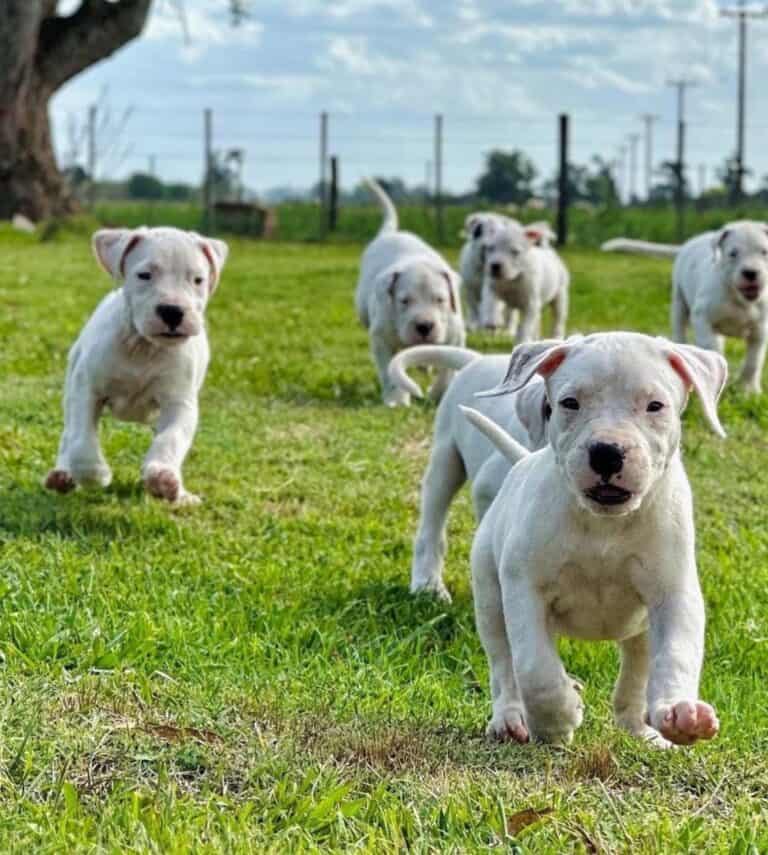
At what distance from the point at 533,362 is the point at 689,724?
39.1 inches

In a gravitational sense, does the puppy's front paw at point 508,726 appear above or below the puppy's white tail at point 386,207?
below

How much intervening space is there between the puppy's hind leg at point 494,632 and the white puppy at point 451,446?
3.26ft

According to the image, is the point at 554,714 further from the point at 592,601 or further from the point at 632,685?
the point at 632,685

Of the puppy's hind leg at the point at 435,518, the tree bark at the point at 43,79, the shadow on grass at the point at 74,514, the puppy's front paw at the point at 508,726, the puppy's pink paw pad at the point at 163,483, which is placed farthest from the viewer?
the tree bark at the point at 43,79

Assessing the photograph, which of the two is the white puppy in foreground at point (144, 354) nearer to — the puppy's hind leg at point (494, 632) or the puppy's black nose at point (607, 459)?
the puppy's hind leg at point (494, 632)

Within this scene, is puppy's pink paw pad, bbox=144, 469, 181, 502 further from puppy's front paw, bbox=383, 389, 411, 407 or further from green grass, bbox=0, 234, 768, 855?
puppy's front paw, bbox=383, 389, 411, 407

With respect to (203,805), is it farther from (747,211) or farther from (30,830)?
(747,211)

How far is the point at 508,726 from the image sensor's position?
4352 mm

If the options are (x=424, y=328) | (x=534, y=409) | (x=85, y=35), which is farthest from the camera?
(x=85, y=35)

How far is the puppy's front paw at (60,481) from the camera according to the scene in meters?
7.38

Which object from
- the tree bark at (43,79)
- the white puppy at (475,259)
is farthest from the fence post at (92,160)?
the white puppy at (475,259)

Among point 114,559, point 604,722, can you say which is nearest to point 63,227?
point 114,559

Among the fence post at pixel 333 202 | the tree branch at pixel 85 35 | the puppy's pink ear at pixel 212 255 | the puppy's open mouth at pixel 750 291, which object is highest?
the tree branch at pixel 85 35

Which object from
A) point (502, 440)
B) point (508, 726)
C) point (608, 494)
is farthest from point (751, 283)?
point (608, 494)
